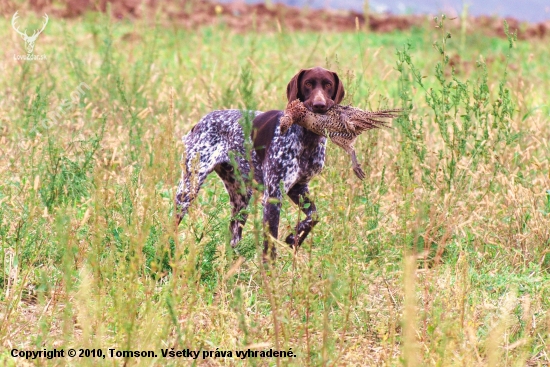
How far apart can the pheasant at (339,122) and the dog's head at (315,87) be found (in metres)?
0.09

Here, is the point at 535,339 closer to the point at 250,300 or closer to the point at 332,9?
the point at 250,300

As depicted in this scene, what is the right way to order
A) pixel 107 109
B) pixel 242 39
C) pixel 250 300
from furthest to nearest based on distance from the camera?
pixel 242 39
pixel 107 109
pixel 250 300

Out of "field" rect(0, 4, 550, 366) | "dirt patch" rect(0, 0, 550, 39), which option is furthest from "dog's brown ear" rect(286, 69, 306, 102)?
"dirt patch" rect(0, 0, 550, 39)

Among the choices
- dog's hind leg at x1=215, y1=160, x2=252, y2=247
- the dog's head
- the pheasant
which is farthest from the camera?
dog's hind leg at x1=215, y1=160, x2=252, y2=247

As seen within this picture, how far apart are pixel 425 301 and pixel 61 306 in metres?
2.02

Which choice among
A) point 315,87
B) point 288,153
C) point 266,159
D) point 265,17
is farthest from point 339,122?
point 265,17

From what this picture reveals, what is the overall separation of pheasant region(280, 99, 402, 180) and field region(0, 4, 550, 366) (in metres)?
0.25

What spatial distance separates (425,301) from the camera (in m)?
4.31

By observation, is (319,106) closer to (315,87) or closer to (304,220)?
(315,87)

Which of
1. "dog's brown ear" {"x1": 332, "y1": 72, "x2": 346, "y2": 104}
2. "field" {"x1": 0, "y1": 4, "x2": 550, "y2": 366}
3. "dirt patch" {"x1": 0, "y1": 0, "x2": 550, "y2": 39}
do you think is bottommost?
"field" {"x1": 0, "y1": 4, "x2": 550, "y2": 366}

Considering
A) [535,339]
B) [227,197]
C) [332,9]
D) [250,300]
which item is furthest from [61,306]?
[332,9]

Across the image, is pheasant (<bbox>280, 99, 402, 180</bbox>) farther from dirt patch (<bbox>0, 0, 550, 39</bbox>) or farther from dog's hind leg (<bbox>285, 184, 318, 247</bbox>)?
dirt patch (<bbox>0, 0, 550, 39</bbox>)

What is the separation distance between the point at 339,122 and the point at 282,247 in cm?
116

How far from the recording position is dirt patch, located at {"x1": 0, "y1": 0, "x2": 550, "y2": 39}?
15.7 metres
